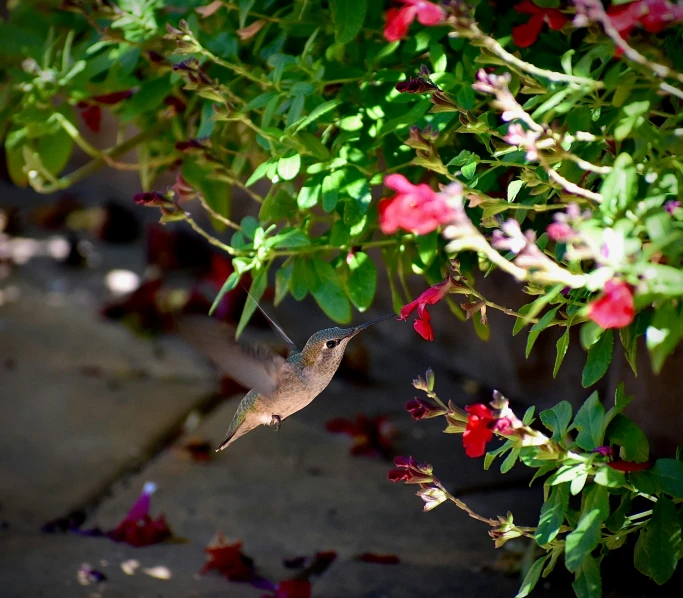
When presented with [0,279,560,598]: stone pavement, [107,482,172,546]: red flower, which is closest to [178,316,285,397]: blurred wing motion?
[0,279,560,598]: stone pavement

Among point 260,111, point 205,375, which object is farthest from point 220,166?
point 205,375

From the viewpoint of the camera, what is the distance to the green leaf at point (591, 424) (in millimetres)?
1402

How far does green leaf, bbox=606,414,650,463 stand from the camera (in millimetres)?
1394

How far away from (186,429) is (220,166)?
1651 millimetres

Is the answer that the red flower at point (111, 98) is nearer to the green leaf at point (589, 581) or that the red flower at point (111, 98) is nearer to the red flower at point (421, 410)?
the red flower at point (421, 410)

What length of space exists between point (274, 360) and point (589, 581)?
80 centimetres

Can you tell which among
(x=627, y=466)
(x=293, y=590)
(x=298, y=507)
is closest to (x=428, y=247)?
(x=627, y=466)

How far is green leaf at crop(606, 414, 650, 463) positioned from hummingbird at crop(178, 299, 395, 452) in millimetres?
477

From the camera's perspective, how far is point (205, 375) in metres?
3.76

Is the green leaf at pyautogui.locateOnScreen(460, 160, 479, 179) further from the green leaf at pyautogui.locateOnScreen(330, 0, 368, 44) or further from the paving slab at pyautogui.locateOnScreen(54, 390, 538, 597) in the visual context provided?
the paving slab at pyautogui.locateOnScreen(54, 390, 538, 597)

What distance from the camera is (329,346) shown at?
5.69 ft

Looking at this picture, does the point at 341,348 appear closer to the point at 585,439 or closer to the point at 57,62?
the point at 585,439

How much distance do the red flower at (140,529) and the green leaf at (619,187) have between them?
190 centimetres

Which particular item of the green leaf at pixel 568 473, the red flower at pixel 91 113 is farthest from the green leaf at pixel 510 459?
the red flower at pixel 91 113
